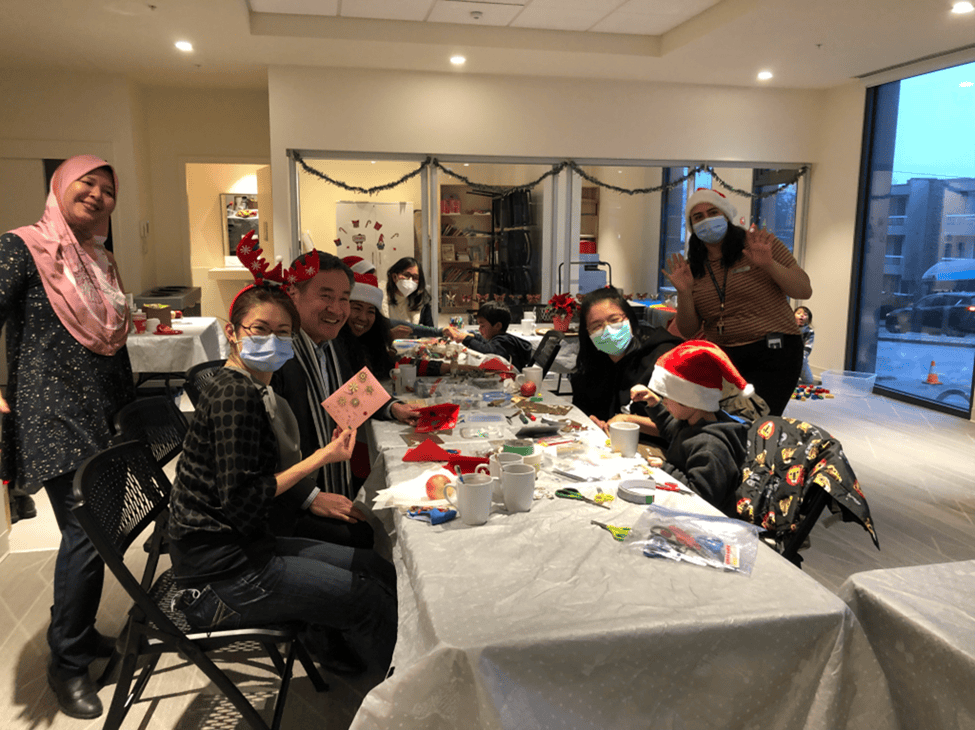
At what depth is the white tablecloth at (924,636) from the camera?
1074 mm

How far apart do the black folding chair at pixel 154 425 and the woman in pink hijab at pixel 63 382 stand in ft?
0.38

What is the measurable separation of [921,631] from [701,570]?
0.37 metres

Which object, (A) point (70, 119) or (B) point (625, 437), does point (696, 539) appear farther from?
(A) point (70, 119)

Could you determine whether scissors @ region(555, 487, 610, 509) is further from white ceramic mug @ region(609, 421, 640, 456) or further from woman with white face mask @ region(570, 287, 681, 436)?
woman with white face mask @ region(570, 287, 681, 436)

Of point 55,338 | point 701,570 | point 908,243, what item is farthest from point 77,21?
point 908,243

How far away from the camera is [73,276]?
7.27 feet

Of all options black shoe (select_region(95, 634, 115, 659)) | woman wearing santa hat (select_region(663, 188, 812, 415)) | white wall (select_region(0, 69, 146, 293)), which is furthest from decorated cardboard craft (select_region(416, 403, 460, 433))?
white wall (select_region(0, 69, 146, 293))

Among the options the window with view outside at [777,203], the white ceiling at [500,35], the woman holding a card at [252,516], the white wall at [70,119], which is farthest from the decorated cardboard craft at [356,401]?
the window with view outside at [777,203]

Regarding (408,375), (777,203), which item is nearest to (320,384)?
(408,375)

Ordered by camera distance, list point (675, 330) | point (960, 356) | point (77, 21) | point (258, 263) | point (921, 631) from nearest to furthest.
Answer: point (921, 631) < point (258, 263) < point (675, 330) < point (77, 21) < point (960, 356)

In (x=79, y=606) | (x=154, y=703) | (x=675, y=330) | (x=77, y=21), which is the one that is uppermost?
(x=77, y=21)

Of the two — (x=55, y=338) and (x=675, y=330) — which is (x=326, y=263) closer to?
(x=55, y=338)

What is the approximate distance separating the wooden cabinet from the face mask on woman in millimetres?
2199

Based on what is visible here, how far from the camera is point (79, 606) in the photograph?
6.95 ft
